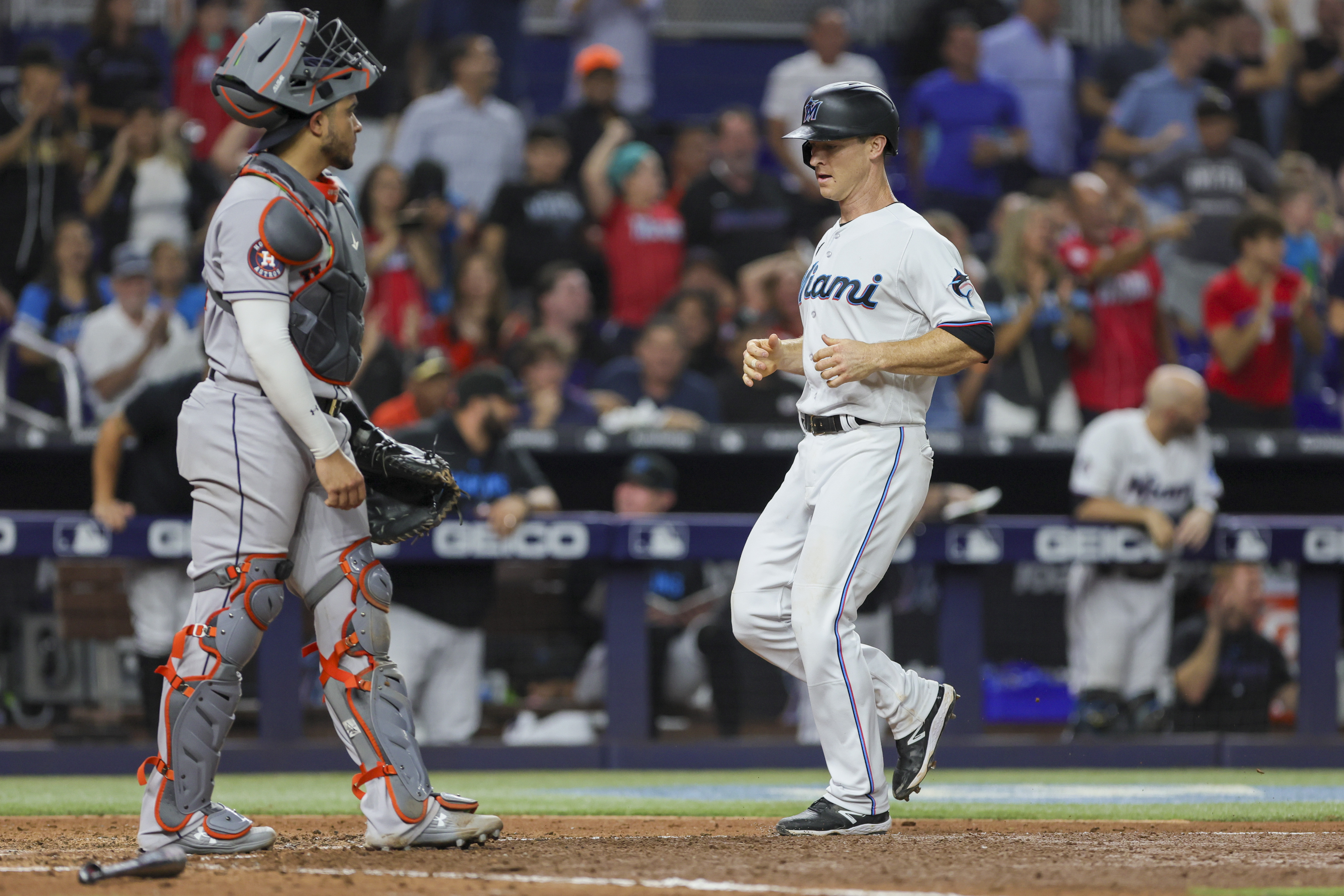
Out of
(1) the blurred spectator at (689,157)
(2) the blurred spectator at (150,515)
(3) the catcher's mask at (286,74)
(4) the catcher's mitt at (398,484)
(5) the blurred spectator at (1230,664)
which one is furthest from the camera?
(1) the blurred spectator at (689,157)

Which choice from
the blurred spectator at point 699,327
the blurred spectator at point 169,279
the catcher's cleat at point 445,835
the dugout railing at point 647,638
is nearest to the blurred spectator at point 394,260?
the blurred spectator at point 169,279

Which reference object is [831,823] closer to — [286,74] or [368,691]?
[368,691]

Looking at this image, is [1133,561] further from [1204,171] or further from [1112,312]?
[1204,171]

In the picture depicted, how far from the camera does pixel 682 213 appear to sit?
32.2 feet

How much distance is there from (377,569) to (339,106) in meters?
1.09

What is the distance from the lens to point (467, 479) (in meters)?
6.84

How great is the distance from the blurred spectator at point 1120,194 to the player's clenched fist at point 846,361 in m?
6.00

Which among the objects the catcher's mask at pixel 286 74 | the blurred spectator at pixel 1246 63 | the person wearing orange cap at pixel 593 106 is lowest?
the catcher's mask at pixel 286 74

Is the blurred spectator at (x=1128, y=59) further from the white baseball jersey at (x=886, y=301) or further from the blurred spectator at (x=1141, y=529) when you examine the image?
the white baseball jersey at (x=886, y=301)

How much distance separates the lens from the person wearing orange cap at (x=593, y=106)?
32.6 feet

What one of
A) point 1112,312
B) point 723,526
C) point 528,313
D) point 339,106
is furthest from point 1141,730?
point 339,106

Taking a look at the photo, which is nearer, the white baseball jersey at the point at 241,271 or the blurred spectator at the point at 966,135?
the white baseball jersey at the point at 241,271

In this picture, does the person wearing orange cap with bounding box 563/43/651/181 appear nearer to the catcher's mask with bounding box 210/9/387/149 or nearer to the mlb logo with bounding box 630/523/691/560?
the mlb logo with bounding box 630/523/691/560

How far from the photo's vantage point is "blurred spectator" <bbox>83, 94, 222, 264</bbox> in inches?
353
